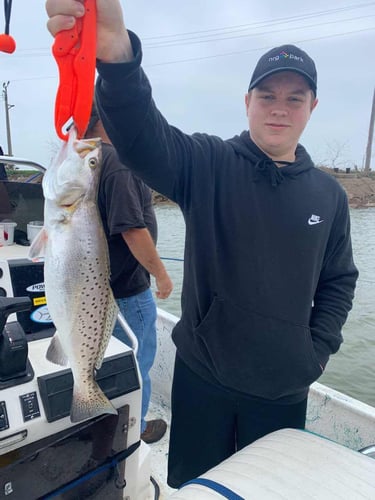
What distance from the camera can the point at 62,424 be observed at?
61.1 inches

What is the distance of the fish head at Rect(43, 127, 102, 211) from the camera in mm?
1217

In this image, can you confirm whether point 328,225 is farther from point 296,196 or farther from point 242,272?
point 242,272

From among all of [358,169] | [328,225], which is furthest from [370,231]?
[358,169]

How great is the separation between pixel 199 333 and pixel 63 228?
0.76m

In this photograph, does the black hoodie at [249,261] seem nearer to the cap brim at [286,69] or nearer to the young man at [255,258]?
the young man at [255,258]

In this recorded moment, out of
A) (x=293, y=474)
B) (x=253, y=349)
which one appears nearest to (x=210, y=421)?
(x=253, y=349)

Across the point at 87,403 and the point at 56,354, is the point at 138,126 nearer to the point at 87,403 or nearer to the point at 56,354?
the point at 56,354

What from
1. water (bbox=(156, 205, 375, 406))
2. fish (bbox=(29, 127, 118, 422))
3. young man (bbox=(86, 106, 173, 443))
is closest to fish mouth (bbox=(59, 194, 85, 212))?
fish (bbox=(29, 127, 118, 422))

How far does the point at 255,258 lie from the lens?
1.66 metres

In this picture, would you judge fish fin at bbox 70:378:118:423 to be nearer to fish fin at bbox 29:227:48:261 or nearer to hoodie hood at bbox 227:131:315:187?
fish fin at bbox 29:227:48:261

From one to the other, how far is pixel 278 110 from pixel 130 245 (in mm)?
1183

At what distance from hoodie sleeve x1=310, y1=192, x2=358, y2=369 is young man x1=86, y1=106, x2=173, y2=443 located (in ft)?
3.44

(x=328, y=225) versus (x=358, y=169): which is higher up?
(x=358, y=169)

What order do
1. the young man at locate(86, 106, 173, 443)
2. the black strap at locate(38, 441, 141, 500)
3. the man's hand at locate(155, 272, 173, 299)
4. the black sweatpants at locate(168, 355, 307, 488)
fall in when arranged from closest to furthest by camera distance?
the black strap at locate(38, 441, 141, 500)
the black sweatpants at locate(168, 355, 307, 488)
the young man at locate(86, 106, 173, 443)
the man's hand at locate(155, 272, 173, 299)
